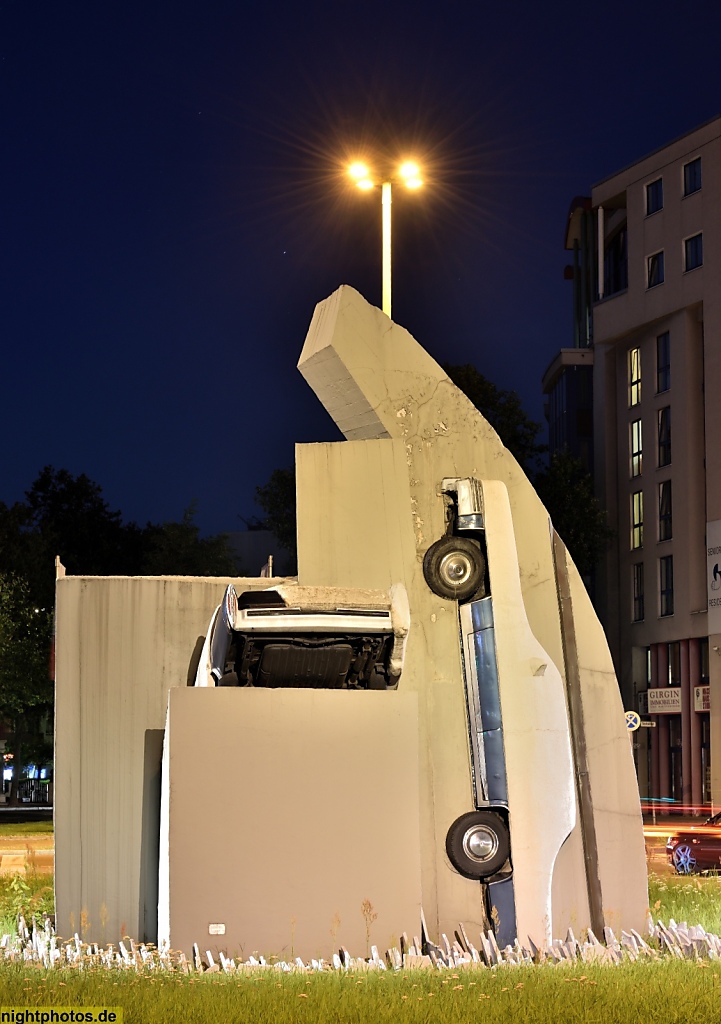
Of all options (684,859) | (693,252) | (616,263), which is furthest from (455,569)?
(616,263)

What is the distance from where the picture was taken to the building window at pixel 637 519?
60.6 m

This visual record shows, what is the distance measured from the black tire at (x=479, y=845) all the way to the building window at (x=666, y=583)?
47974 millimetres

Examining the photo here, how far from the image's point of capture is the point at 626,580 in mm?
61656

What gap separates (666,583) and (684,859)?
36438mm

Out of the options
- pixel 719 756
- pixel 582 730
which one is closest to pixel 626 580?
pixel 719 756

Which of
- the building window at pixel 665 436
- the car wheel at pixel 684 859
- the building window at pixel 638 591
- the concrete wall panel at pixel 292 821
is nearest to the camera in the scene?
the concrete wall panel at pixel 292 821

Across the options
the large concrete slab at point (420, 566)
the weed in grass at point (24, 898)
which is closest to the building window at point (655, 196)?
the weed in grass at point (24, 898)

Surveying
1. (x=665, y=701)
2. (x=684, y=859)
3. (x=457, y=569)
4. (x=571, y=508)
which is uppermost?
(x=571, y=508)

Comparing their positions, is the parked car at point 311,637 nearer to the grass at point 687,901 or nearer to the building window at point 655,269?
the grass at point 687,901

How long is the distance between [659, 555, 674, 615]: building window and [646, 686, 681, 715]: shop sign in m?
3.23

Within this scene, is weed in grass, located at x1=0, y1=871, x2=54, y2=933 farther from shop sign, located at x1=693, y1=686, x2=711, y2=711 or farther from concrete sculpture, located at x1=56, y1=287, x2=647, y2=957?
shop sign, located at x1=693, y1=686, x2=711, y2=711

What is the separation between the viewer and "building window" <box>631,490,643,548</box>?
199ft

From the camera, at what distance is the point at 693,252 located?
56750mm

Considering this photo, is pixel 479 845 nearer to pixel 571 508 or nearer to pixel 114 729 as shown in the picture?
pixel 114 729
